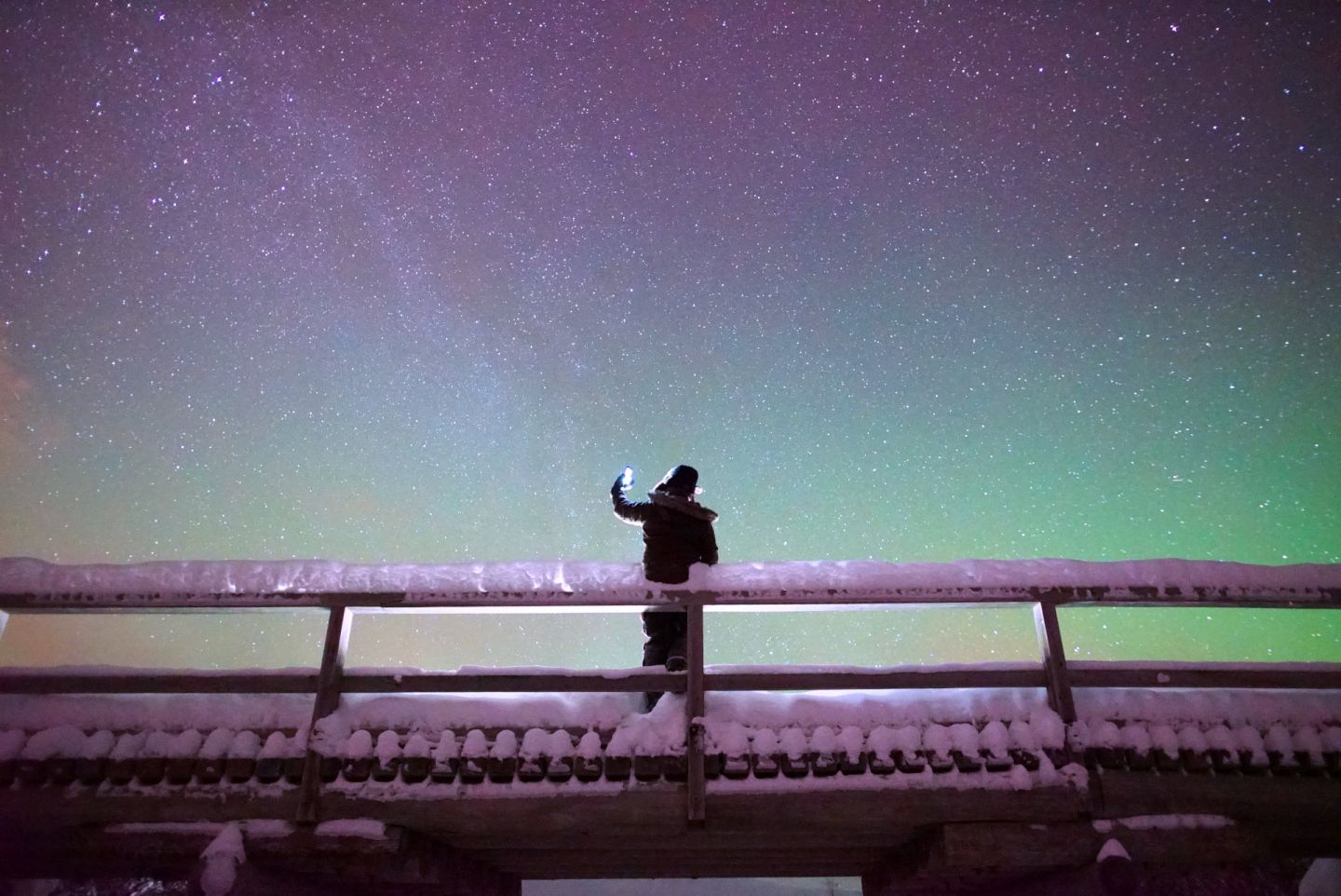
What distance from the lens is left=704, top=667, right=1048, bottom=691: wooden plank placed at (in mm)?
4266

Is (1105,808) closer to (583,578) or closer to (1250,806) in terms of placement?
(1250,806)

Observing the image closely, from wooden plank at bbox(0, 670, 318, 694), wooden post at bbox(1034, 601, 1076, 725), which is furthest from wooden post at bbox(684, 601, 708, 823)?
wooden plank at bbox(0, 670, 318, 694)

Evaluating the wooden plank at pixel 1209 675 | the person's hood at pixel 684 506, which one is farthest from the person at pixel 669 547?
the wooden plank at pixel 1209 675

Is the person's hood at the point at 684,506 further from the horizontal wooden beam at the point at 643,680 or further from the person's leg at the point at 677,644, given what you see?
the horizontal wooden beam at the point at 643,680

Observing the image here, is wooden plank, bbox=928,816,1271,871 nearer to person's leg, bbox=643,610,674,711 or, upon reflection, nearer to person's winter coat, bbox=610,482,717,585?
person's leg, bbox=643,610,674,711

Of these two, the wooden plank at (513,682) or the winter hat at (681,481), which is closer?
the wooden plank at (513,682)

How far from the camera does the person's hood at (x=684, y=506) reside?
5.31 m

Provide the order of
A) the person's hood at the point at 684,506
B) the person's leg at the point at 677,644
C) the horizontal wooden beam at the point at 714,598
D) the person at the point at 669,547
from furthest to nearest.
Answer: the person's hood at the point at 684,506 → the person at the point at 669,547 → the person's leg at the point at 677,644 → the horizontal wooden beam at the point at 714,598

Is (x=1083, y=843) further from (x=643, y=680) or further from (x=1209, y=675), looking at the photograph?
(x=643, y=680)

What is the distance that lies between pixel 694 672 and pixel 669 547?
3.71 feet

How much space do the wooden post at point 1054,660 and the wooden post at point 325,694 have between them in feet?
13.4

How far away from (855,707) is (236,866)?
3.40 m

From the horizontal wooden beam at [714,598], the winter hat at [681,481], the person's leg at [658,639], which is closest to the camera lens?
the horizontal wooden beam at [714,598]

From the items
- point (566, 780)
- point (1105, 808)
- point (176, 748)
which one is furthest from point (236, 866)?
point (1105, 808)
